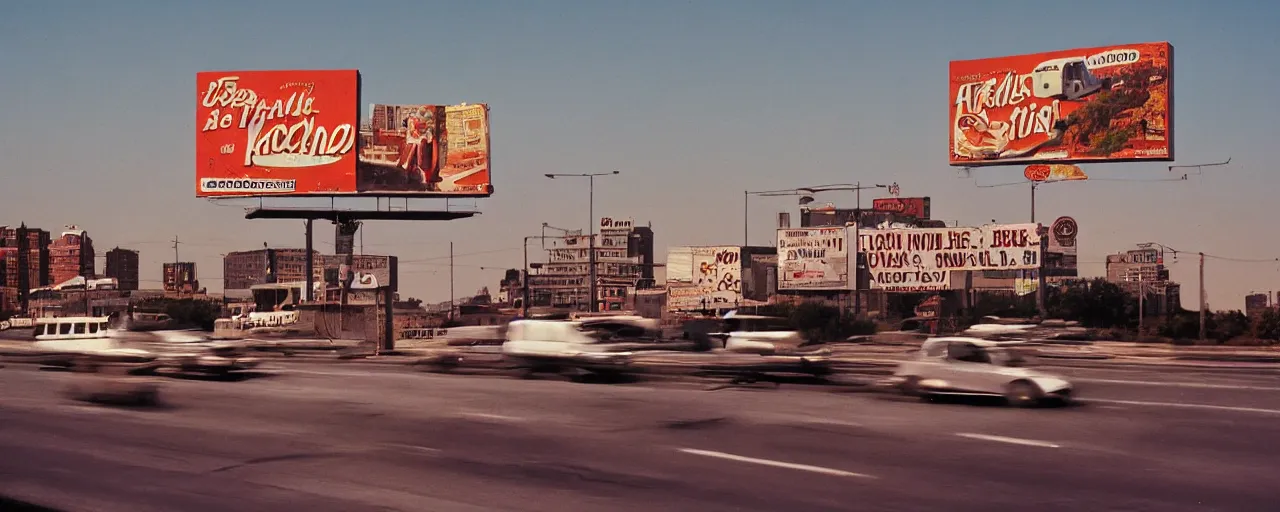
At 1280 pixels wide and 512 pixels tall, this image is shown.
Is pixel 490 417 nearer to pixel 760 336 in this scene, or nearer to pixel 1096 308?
pixel 760 336

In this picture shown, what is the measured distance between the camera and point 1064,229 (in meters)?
69.4

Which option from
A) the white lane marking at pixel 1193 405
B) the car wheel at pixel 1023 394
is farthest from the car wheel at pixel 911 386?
the white lane marking at pixel 1193 405

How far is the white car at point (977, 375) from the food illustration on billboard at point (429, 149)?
140 feet

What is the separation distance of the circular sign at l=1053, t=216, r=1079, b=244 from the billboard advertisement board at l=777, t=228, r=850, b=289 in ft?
41.4

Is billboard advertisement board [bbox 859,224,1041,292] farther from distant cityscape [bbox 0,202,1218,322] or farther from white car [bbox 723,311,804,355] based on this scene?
white car [bbox 723,311,804,355]

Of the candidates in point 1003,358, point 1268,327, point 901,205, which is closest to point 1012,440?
point 1003,358

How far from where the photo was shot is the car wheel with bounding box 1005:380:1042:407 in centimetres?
2103

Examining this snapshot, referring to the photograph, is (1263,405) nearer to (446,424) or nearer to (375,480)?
(446,424)

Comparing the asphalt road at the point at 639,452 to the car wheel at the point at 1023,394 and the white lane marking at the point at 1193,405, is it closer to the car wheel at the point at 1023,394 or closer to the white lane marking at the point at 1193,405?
the white lane marking at the point at 1193,405

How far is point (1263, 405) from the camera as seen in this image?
21406mm

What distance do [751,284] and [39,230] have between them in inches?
4765

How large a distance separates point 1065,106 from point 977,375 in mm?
36433

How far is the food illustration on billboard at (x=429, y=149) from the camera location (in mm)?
61906

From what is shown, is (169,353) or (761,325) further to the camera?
(169,353)
